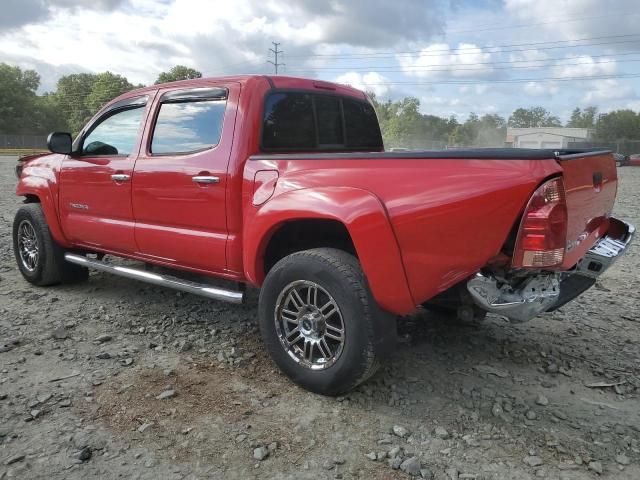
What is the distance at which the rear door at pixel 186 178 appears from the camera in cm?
363

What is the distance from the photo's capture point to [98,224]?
A: 4.59 m

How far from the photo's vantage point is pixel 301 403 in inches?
122

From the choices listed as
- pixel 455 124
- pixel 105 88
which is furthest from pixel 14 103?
pixel 455 124

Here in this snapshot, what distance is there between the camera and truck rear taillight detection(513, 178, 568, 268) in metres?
2.47

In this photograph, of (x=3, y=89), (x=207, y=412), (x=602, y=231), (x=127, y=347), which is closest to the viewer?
(x=207, y=412)

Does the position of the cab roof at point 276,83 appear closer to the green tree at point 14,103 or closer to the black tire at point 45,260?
the black tire at point 45,260

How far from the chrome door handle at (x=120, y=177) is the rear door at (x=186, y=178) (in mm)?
109

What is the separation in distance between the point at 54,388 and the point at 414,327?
2.57 metres

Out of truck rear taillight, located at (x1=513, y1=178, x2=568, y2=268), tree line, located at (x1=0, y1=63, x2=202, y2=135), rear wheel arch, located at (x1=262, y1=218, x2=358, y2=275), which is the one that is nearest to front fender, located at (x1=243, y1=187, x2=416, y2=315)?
rear wheel arch, located at (x1=262, y1=218, x2=358, y2=275)

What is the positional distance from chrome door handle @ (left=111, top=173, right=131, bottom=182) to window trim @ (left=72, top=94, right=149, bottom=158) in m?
0.17

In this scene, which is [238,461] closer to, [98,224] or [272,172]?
[272,172]

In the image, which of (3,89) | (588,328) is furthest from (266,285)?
(3,89)

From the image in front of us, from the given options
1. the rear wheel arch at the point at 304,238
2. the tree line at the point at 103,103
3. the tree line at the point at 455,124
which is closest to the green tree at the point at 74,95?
the tree line at the point at 103,103

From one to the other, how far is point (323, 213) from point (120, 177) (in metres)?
2.09
